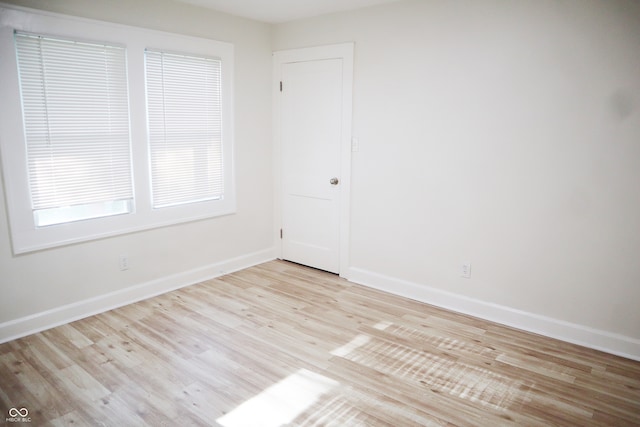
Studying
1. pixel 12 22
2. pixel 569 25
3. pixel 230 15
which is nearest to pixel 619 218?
pixel 569 25

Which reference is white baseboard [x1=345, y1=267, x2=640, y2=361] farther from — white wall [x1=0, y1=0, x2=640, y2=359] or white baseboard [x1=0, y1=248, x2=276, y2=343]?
white baseboard [x1=0, y1=248, x2=276, y2=343]

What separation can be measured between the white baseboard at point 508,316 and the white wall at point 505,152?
2 centimetres

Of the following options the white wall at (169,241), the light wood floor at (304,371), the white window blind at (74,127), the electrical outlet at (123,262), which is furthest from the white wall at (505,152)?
the electrical outlet at (123,262)

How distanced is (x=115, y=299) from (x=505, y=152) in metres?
3.31

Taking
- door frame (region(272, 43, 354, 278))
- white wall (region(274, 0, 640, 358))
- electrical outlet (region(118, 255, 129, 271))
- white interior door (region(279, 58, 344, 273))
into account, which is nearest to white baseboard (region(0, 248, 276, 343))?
electrical outlet (region(118, 255, 129, 271))

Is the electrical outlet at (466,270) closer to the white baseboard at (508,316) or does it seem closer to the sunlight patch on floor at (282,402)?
the white baseboard at (508,316)

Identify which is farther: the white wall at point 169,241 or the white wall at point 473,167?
the white wall at point 169,241

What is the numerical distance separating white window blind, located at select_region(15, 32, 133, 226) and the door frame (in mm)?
1621

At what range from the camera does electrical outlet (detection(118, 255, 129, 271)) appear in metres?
3.50

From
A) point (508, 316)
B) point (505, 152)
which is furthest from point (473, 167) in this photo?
point (508, 316)

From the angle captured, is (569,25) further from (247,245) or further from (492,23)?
(247,245)

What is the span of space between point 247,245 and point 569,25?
11.2ft

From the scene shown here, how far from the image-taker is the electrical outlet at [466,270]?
3.47m

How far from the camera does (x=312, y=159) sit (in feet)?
14.3
